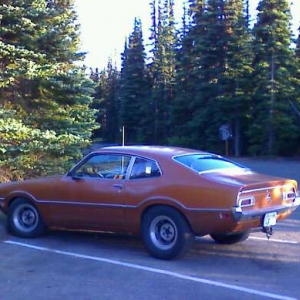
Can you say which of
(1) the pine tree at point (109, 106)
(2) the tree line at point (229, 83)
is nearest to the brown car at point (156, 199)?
(2) the tree line at point (229, 83)

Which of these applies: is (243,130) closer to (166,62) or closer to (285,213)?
(166,62)

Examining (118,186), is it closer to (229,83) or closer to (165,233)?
(165,233)

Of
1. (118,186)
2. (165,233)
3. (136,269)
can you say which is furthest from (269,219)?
(118,186)

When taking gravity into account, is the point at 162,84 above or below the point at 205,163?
above

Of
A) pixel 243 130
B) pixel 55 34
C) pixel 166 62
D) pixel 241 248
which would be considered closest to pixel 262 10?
pixel 243 130

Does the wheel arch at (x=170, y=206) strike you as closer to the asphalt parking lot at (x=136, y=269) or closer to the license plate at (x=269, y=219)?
the asphalt parking lot at (x=136, y=269)

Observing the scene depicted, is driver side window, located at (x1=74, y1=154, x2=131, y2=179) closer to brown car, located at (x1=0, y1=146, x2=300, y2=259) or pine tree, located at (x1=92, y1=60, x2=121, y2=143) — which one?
brown car, located at (x1=0, y1=146, x2=300, y2=259)

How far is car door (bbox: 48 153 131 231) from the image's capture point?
8.54 m

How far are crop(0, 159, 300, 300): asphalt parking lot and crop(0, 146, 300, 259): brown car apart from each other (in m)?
0.32

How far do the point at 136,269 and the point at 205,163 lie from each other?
1.92 metres

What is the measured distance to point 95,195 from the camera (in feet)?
28.6

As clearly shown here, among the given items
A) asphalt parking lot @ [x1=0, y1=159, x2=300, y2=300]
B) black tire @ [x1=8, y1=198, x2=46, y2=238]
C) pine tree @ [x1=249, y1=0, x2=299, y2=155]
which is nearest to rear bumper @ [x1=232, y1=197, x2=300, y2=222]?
asphalt parking lot @ [x1=0, y1=159, x2=300, y2=300]

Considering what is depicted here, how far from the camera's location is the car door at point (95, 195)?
854 cm

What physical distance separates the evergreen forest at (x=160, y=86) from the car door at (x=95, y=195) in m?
6.69
